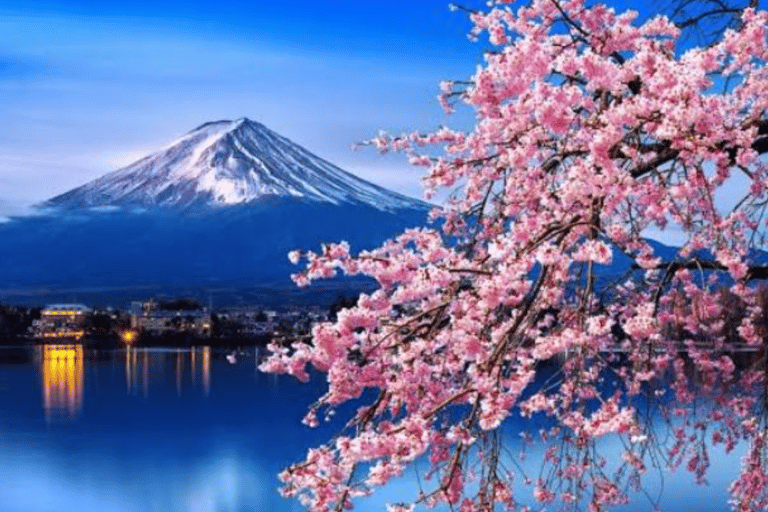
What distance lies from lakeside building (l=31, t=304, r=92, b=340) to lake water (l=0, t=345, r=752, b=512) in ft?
153

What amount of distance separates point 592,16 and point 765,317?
2774mm

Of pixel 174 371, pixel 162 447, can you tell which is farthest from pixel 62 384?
pixel 162 447

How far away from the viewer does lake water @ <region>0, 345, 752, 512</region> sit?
2219cm

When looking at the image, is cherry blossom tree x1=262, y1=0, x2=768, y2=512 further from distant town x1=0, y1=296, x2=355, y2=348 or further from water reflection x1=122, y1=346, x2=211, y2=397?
distant town x1=0, y1=296, x2=355, y2=348

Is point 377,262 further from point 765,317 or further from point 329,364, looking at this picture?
point 765,317

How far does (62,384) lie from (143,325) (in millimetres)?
47546

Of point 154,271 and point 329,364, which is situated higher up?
point 154,271

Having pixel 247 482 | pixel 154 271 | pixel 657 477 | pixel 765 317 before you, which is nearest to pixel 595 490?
pixel 765 317

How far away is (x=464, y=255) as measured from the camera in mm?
4180

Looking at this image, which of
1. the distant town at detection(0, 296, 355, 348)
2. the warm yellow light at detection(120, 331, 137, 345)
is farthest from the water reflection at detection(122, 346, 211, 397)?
the distant town at detection(0, 296, 355, 348)

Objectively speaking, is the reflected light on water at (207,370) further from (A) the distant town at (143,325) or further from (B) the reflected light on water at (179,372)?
(A) the distant town at (143,325)

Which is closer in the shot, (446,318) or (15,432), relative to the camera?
(446,318)

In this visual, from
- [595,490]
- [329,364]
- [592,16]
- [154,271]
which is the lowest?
[595,490]

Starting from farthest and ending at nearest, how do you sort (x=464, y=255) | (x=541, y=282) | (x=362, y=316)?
(x=464, y=255) < (x=362, y=316) < (x=541, y=282)
